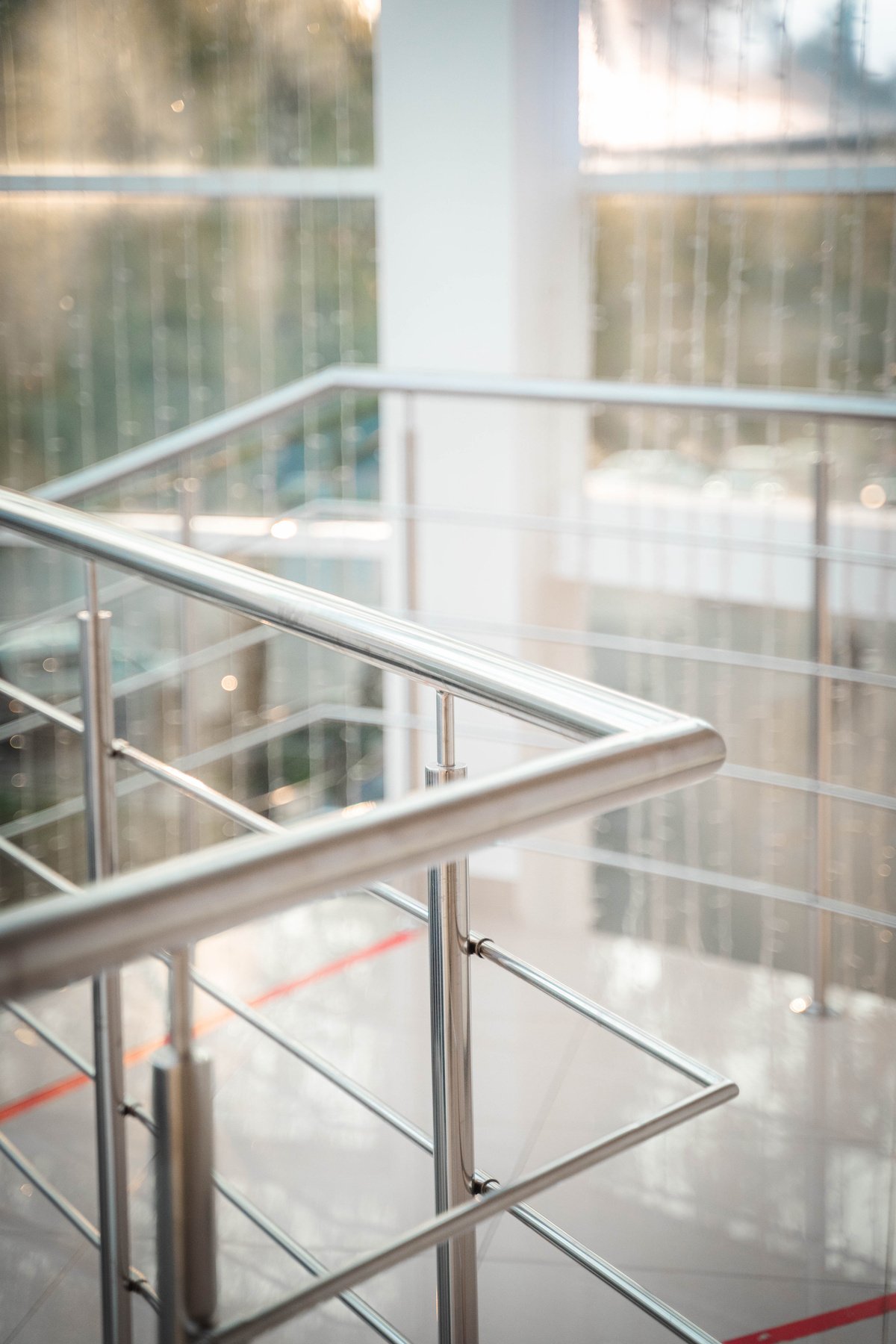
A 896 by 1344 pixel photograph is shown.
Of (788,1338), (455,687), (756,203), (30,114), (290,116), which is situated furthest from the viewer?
(30,114)

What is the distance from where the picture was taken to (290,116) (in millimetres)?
2486

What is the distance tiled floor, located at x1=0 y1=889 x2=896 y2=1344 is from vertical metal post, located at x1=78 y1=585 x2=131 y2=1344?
0.38 meters

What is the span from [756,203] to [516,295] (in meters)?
0.41

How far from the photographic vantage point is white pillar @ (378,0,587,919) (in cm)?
226

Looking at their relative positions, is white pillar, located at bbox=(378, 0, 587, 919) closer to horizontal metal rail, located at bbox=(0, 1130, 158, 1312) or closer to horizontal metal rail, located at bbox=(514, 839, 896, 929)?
horizontal metal rail, located at bbox=(514, 839, 896, 929)

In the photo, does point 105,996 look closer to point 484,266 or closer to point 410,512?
point 410,512

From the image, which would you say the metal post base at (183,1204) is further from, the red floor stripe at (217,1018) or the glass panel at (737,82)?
the glass panel at (737,82)

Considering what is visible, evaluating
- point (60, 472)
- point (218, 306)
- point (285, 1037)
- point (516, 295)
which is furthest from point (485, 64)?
point (285, 1037)

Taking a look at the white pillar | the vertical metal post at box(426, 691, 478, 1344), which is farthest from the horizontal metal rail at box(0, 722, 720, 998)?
the white pillar

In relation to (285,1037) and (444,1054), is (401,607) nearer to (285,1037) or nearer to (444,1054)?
(285,1037)

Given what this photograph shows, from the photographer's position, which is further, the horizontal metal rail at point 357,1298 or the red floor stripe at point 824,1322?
the red floor stripe at point 824,1322

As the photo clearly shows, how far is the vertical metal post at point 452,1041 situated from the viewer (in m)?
0.80

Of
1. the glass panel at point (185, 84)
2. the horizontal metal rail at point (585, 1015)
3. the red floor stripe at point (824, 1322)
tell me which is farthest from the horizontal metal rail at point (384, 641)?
the glass panel at point (185, 84)

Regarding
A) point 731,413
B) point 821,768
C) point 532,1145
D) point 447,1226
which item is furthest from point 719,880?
point 447,1226
